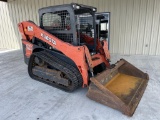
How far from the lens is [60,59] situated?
2.90 metres

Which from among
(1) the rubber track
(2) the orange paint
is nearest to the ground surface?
(1) the rubber track

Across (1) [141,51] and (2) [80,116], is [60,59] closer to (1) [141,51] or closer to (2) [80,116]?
(2) [80,116]

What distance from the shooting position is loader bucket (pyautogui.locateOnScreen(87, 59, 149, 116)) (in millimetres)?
2053

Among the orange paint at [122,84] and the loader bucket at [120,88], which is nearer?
the loader bucket at [120,88]

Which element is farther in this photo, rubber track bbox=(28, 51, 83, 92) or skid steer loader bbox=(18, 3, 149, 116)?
rubber track bbox=(28, 51, 83, 92)

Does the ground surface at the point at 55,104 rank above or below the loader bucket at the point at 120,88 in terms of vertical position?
below

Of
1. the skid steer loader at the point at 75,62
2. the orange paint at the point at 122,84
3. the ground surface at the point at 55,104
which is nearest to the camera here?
the ground surface at the point at 55,104

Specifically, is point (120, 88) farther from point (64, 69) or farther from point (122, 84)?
point (64, 69)

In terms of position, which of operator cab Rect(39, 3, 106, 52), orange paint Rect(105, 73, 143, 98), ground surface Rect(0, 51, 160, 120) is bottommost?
ground surface Rect(0, 51, 160, 120)

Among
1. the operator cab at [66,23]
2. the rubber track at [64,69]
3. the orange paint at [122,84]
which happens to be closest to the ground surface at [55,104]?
the rubber track at [64,69]

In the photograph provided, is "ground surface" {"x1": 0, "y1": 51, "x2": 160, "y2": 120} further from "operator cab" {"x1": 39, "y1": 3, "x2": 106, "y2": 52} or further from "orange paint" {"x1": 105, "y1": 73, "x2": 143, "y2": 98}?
"operator cab" {"x1": 39, "y1": 3, "x2": 106, "y2": 52}

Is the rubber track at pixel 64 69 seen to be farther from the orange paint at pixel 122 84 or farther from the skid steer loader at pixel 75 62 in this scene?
the orange paint at pixel 122 84

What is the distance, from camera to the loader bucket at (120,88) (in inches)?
80.8

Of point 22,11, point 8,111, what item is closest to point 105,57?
point 8,111
